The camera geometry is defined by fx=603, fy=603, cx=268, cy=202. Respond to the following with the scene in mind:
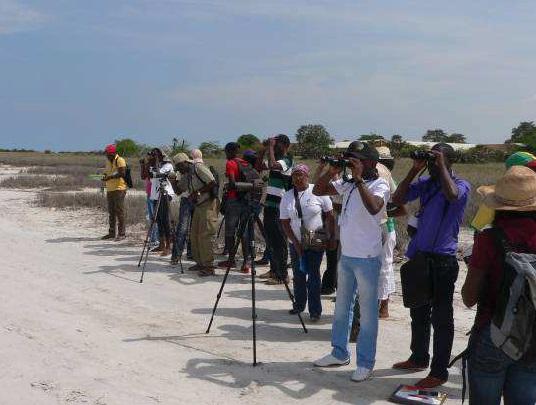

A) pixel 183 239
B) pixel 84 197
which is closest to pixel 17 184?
pixel 84 197

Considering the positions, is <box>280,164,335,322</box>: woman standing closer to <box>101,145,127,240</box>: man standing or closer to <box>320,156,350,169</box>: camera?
<box>320,156,350,169</box>: camera

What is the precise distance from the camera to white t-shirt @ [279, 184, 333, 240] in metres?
6.50

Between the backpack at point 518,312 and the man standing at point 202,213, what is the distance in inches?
255

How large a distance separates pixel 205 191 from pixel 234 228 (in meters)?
0.72

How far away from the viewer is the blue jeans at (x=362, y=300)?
16.0ft

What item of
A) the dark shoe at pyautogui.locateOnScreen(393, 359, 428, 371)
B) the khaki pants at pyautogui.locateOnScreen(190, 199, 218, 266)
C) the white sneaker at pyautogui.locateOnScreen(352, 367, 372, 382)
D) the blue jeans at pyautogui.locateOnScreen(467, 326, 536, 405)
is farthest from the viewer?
the khaki pants at pyautogui.locateOnScreen(190, 199, 218, 266)

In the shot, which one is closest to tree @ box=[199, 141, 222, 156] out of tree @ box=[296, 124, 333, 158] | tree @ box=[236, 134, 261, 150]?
tree @ box=[296, 124, 333, 158]

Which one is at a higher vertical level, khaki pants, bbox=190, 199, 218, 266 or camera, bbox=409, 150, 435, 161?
camera, bbox=409, 150, 435, 161

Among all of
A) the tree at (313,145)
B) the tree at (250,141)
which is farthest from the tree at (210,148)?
the tree at (250,141)

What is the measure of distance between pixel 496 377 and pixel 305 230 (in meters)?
3.48

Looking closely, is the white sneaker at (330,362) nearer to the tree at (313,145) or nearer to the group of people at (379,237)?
the group of people at (379,237)

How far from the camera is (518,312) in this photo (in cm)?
292

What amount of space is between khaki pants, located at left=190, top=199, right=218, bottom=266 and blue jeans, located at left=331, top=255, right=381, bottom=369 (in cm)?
423

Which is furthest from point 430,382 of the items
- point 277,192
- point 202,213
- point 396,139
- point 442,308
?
point 396,139
